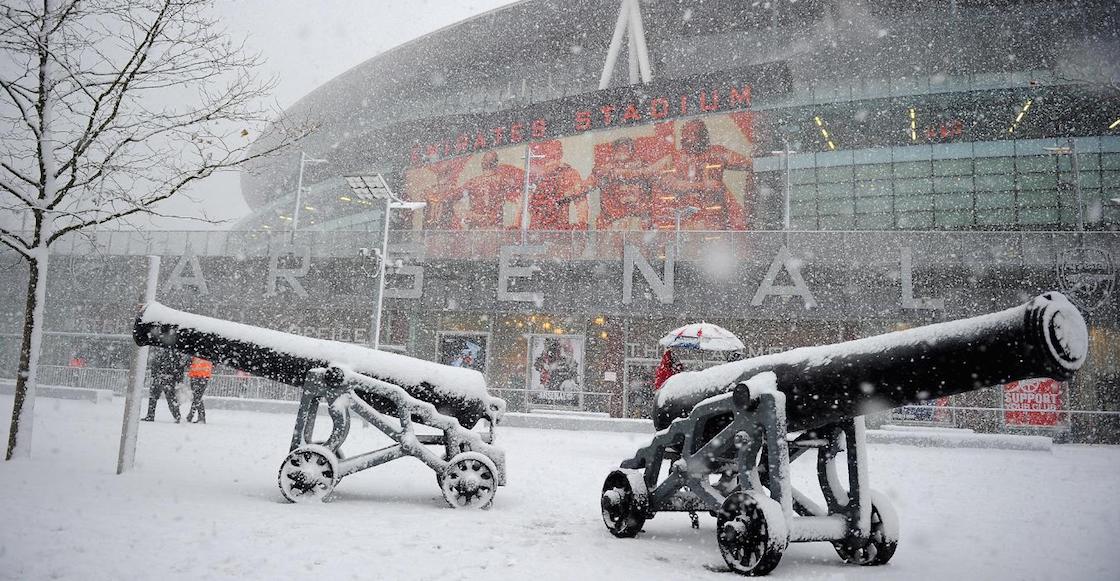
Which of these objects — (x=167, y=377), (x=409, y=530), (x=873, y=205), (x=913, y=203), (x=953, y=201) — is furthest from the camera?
(x=873, y=205)

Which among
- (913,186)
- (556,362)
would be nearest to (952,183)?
(913,186)

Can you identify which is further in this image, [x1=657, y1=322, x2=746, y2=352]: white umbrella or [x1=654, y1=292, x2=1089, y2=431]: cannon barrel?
[x1=657, y1=322, x2=746, y2=352]: white umbrella

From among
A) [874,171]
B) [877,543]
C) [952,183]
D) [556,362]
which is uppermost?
[874,171]

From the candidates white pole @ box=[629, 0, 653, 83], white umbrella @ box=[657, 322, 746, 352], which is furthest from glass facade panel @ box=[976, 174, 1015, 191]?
white umbrella @ box=[657, 322, 746, 352]

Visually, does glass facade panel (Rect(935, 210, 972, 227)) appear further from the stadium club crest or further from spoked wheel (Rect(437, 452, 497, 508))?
spoked wheel (Rect(437, 452, 497, 508))

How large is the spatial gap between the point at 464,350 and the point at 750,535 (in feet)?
71.1

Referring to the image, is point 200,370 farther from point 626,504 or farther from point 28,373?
point 626,504

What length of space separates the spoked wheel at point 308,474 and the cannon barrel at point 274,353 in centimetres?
65

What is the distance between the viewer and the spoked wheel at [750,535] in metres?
3.75

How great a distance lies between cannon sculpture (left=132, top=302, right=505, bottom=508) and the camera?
5.73m

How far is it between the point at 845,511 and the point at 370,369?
13.2 ft

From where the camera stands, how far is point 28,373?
6.95m

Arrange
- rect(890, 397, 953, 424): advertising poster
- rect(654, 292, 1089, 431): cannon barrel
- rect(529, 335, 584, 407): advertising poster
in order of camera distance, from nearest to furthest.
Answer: rect(654, 292, 1089, 431): cannon barrel < rect(890, 397, 953, 424): advertising poster < rect(529, 335, 584, 407): advertising poster

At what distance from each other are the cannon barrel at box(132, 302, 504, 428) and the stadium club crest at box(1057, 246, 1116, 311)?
1969 centimetres
